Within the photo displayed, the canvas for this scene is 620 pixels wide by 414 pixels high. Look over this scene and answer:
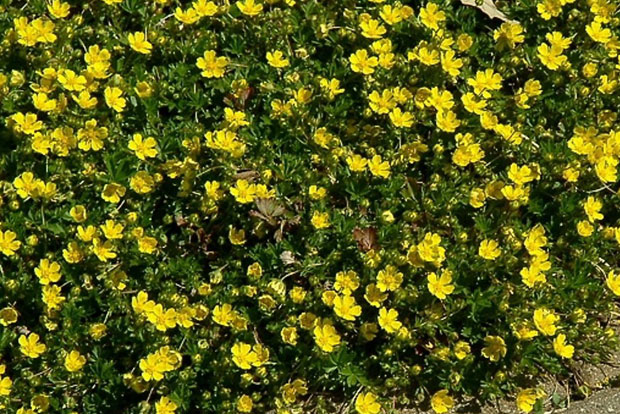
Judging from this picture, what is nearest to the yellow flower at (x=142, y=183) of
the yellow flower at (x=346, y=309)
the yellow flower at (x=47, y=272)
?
the yellow flower at (x=47, y=272)

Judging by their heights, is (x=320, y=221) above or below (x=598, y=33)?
below

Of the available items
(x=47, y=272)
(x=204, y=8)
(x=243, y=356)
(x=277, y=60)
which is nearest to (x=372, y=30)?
(x=277, y=60)

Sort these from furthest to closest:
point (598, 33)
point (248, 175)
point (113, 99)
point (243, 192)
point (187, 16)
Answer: point (598, 33) < point (187, 16) < point (113, 99) < point (248, 175) < point (243, 192)

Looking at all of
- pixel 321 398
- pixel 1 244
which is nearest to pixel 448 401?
pixel 321 398

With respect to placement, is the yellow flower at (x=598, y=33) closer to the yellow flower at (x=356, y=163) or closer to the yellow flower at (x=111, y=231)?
the yellow flower at (x=356, y=163)

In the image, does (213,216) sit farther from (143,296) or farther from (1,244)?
(1,244)

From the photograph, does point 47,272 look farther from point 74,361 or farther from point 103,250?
point 74,361

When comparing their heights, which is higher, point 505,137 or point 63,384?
point 505,137
